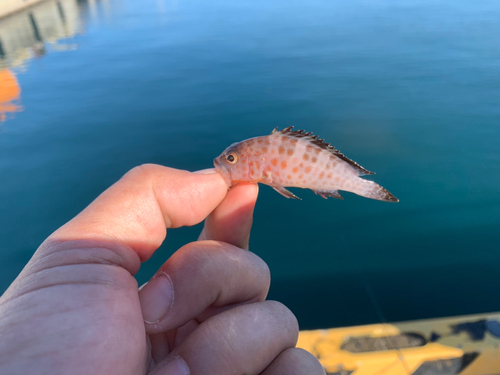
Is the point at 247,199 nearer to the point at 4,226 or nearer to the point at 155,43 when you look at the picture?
the point at 4,226

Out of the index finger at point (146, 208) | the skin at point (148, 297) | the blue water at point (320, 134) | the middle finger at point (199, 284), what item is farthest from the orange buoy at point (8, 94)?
the middle finger at point (199, 284)

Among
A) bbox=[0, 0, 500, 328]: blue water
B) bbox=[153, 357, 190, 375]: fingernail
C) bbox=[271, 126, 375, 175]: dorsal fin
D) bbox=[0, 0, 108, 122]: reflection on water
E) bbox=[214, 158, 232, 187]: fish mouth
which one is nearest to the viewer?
bbox=[153, 357, 190, 375]: fingernail

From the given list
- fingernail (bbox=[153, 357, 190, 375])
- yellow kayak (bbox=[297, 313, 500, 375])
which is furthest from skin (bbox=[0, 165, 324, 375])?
yellow kayak (bbox=[297, 313, 500, 375])

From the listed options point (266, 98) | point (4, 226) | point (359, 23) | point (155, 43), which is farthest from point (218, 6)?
point (4, 226)

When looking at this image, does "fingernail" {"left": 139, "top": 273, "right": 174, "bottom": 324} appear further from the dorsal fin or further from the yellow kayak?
the yellow kayak

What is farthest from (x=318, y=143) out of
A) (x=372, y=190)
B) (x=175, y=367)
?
(x=175, y=367)
